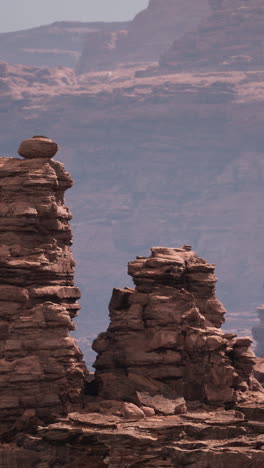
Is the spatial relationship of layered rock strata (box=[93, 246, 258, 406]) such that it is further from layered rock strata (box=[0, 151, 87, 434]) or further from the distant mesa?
the distant mesa

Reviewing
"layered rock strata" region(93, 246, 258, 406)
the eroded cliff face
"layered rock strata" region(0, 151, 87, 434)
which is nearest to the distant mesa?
the eroded cliff face

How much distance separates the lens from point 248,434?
75.4 meters

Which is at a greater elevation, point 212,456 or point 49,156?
point 49,156

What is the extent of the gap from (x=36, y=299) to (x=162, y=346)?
889 centimetres

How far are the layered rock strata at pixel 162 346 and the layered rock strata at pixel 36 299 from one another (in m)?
3.63

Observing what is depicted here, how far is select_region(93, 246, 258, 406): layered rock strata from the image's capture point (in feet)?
271

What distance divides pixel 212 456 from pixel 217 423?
198 inches

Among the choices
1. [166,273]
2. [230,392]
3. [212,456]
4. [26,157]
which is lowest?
[212,456]

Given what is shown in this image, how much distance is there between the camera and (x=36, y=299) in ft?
262

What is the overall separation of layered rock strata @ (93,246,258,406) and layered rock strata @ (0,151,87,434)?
363 centimetres

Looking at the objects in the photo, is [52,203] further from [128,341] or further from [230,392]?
[230,392]

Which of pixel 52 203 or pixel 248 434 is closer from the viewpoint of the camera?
pixel 248 434

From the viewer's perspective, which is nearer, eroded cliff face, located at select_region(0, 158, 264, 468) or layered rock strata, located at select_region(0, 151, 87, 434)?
eroded cliff face, located at select_region(0, 158, 264, 468)

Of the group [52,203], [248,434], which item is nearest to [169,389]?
[248,434]
